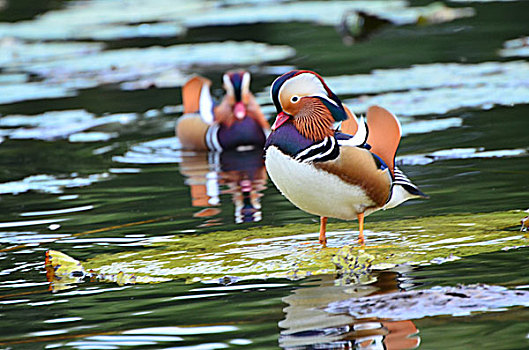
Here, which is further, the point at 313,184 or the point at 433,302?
the point at 313,184

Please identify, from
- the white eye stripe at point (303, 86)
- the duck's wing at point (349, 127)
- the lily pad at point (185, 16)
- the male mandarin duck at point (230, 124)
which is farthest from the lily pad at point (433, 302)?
the lily pad at point (185, 16)

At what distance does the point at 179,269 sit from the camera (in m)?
5.53

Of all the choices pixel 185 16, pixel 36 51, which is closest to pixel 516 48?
pixel 36 51

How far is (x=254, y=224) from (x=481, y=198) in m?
1.57

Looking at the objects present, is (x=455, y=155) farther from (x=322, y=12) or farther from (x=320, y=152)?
(x=322, y=12)

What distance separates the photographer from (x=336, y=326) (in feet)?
14.3

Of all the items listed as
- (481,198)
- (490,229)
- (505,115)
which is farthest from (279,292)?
(505,115)

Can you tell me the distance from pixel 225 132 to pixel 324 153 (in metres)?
4.94

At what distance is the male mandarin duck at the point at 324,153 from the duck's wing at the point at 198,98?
197 inches

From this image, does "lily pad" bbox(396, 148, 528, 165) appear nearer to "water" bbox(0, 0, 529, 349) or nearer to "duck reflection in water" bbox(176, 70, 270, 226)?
"water" bbox(0, 0, 529, 349)

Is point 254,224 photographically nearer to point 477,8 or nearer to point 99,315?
point 99,315

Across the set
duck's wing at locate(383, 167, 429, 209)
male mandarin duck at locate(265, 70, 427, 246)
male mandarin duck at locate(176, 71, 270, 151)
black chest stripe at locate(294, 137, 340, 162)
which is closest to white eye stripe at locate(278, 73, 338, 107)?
male mandarin duck at locate(265, 70, 427, 246)

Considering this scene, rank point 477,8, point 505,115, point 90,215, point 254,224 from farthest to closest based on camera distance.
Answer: point 477,8
point 505,115
point 90,215
point 254,224

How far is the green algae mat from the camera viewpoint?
17.5 feet
